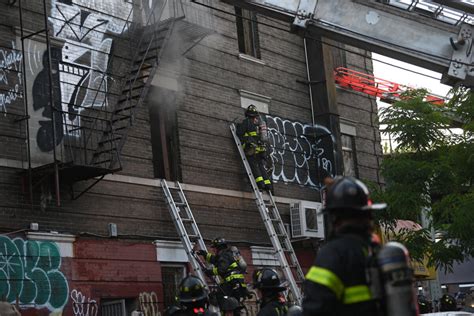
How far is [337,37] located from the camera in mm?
13641

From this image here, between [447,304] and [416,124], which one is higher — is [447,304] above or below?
below

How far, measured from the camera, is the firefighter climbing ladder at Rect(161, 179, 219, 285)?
55.6ft

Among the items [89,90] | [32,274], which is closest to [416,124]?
[89,90]

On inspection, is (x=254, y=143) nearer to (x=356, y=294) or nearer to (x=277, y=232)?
(x=277, y=232)

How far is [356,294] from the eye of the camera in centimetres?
470

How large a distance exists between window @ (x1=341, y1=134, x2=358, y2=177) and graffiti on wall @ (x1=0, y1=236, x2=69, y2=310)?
34.8 feet

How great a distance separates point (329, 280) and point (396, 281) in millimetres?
323

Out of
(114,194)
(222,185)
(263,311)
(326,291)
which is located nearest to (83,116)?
(114,194)

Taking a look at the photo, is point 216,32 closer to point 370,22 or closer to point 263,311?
point 370,22

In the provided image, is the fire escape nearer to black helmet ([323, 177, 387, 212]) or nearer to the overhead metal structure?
the overhead metal structure

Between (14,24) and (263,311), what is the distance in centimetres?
793

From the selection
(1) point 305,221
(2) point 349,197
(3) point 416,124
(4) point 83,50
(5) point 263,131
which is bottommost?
(2) point 349,197

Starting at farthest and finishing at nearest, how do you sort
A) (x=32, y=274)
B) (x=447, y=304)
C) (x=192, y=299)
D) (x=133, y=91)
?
(x=447, y=304), (x=133, y=91), (x=32, y=274), (x=192, y=299)

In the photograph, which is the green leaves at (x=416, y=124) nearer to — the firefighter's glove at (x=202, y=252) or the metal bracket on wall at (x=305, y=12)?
the firefighter's glove at (x=202, y=252)
